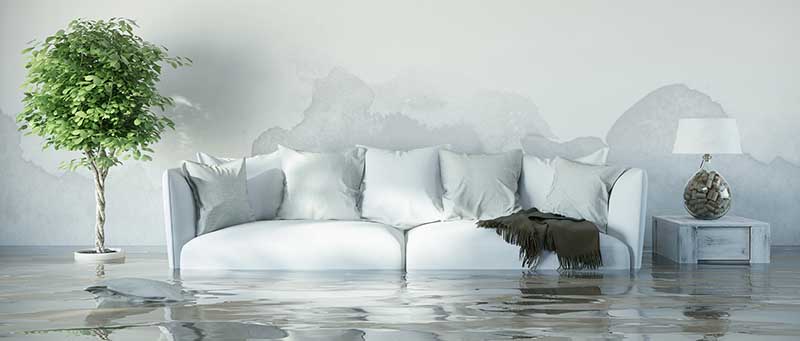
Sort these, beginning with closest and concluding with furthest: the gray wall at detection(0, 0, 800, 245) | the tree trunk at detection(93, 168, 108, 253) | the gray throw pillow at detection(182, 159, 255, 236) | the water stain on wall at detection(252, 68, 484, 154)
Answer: the gray throw pillow at detection(182, 159, 255, 236), the tree trunk at detection(93, 168, 108, 253), the gray wall at detection(0, 0, 800, 245), the water stain on wall at detection(252, 68, 484, 154)

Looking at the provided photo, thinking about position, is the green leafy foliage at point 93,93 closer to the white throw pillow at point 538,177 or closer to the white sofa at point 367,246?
the white sofa at point 367,246

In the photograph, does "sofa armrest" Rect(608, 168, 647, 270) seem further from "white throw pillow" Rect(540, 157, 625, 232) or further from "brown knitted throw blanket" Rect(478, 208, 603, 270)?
"brown knitted throw blanket" Rect(478, 208, 603, 270)

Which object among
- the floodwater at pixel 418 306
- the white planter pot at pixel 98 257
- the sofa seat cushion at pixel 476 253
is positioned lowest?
the floodwater at pixel 418 306

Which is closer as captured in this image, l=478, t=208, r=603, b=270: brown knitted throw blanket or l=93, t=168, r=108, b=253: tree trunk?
l=478, t=208, r=603, b=270: brown knitted throw blanket

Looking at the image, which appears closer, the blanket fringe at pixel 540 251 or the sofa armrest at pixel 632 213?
the blanket fringe at pixel 540 251

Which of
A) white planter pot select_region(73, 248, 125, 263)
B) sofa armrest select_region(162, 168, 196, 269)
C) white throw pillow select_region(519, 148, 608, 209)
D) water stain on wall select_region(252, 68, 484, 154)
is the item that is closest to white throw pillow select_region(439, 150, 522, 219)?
white throw pillow select_region(519, 148, 608, 209)

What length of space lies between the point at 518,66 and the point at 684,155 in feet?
4.69

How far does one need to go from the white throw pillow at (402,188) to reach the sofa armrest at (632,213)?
1188 millimetres

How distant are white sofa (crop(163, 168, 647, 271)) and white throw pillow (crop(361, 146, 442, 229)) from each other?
0.46 metres

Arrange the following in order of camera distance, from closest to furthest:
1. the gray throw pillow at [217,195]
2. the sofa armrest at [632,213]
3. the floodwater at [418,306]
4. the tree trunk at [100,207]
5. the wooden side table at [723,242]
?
the floodwater at [418,306] < the sofa armrest at [632,213] < the gray throw pillow at [217,195] < the wooden side table at [723,242] < the tree trunk at [100,207]

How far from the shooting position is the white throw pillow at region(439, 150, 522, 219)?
19.3ft

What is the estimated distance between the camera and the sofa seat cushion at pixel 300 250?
17.4 ft

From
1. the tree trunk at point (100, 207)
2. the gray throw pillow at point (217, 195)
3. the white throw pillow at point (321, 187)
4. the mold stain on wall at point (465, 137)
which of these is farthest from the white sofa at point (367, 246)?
the mold stain on wall at point (465, 137)

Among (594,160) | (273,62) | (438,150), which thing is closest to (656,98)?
(594,160)
